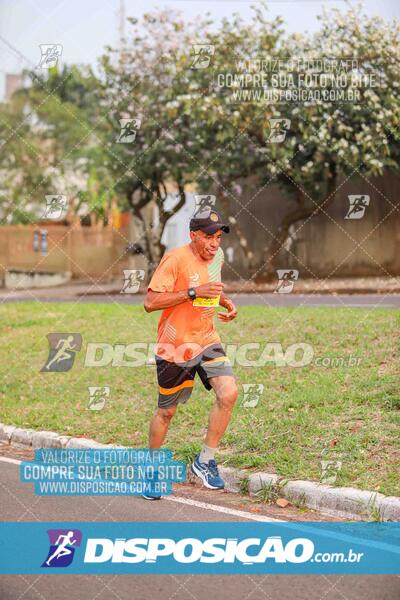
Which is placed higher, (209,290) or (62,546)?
(209,290)

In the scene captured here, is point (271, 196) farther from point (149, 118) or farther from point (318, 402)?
point (318, 402)

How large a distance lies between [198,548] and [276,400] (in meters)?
4.19

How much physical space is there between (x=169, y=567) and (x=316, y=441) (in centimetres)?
316

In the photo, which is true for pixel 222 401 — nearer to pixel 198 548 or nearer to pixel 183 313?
pixel 183 313

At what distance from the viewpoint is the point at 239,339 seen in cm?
1348

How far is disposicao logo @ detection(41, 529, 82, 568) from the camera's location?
576 cm

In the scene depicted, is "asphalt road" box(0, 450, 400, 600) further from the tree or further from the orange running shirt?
the tree

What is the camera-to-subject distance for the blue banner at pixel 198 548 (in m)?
5.63

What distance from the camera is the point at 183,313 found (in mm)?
6953

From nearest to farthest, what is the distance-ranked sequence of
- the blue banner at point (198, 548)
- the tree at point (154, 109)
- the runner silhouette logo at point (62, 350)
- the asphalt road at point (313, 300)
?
the blue banner at point (198, 548) → the runner silhouette logo at point (62, 350) → the asphalt road at point (313, 300) → the tree at point (154, 109)

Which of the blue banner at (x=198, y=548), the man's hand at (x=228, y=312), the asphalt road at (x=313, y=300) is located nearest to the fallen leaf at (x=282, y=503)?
the blue banner at (x=198, y=548)

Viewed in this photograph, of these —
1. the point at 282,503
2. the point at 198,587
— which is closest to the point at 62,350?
the point at 282,503

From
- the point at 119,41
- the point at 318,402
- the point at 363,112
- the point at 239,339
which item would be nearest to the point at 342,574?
the point at 318,402

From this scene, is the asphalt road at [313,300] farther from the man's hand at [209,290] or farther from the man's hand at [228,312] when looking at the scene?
the man's hand at [209,290]
